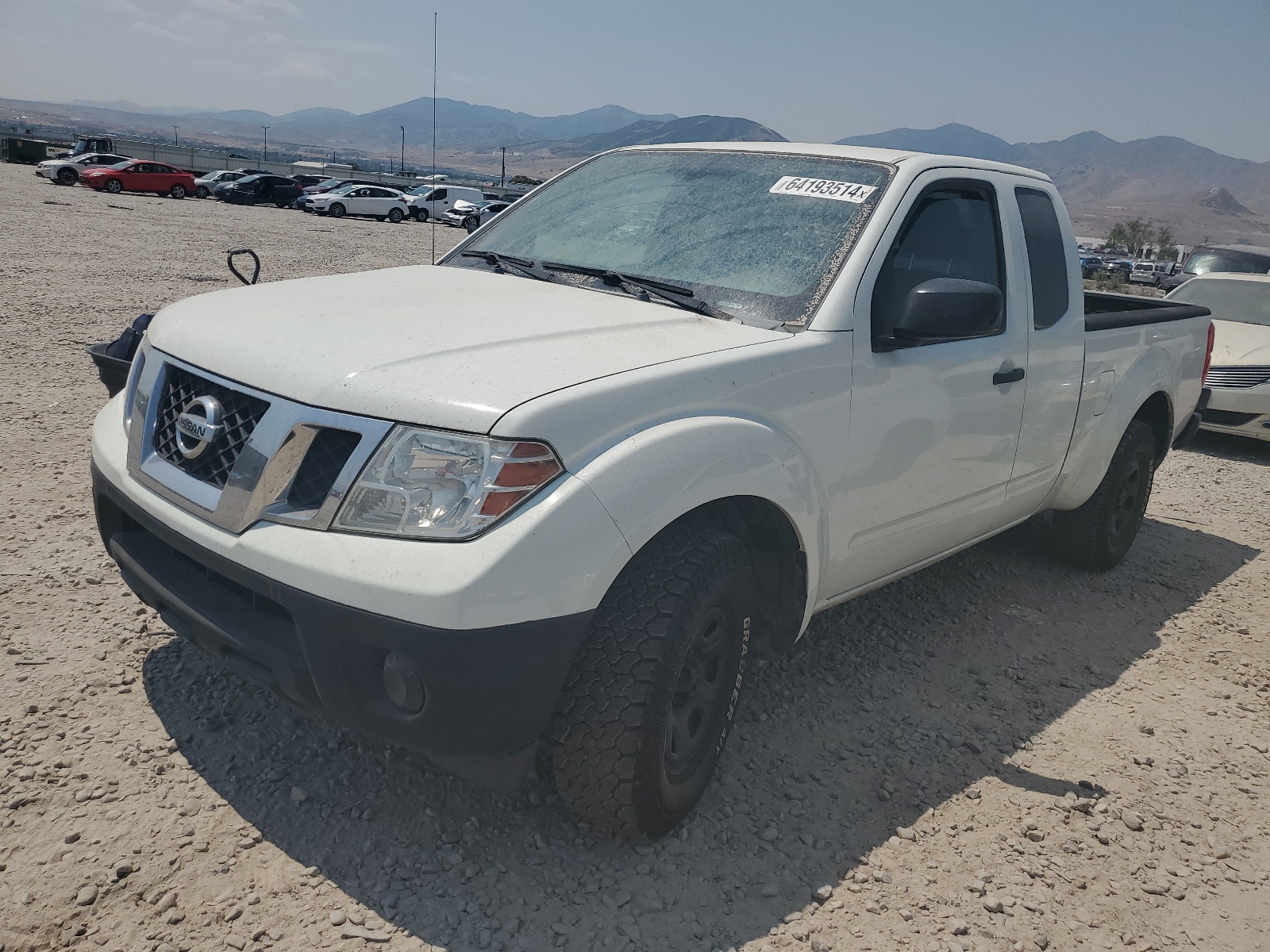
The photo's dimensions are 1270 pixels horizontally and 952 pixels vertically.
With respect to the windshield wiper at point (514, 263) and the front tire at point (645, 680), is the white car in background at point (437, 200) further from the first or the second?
the front tire at point (645, 680)

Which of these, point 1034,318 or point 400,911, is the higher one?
point 1034,318

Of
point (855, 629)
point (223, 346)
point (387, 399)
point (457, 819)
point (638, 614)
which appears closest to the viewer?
point (387, 399)

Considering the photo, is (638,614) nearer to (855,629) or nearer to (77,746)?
(77,746)

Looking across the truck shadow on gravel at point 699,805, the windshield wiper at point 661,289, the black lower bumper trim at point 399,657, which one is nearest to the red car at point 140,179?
the truck shadow on gravel at point 699,805

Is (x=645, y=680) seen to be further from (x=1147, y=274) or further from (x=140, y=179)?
(x=1147, y=274)

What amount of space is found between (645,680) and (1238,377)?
8.32 m

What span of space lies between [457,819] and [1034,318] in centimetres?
283

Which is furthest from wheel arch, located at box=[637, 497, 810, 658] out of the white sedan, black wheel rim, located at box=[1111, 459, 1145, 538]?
the white sedan

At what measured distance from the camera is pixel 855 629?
168 inches

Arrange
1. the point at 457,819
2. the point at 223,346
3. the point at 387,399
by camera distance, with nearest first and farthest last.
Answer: the point at 387,399 → the point at 223,346 → the point at 457,819

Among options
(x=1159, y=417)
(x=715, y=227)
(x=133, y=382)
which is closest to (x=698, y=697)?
(x=715, y=227)

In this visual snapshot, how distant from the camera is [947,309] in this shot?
2.91 metres

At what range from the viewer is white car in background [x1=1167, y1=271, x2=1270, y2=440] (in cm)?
856

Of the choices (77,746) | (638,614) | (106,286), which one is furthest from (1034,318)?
(106,286)
